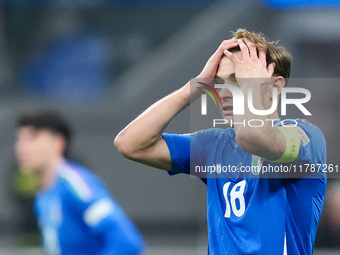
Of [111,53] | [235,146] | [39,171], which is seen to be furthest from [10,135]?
[235,146]

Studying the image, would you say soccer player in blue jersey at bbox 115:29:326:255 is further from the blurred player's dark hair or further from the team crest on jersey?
the blurred player's dark hair

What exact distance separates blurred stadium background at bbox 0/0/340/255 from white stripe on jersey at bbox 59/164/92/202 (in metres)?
3.82

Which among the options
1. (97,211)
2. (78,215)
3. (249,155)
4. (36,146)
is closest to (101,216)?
(97,211)

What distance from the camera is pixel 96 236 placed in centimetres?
326

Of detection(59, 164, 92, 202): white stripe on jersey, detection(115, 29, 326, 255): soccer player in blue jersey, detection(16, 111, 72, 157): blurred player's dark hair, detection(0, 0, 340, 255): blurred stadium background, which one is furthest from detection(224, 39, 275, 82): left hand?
detection(0, 0, 340, 255): blurred stadium background

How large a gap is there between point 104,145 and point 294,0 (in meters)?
3.05

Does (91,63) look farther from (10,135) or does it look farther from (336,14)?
(336,14)

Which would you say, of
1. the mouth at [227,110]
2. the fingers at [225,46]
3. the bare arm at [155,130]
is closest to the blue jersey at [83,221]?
the bare arm at [155,130]

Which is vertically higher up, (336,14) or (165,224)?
(336,14)

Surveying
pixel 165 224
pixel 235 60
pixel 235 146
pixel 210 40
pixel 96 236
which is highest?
pixel 210 40

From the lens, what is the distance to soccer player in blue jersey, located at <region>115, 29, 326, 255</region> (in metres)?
2.49

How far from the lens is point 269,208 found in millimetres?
2537

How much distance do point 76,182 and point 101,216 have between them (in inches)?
11.7

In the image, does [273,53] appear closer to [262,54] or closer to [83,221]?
[262,54]
